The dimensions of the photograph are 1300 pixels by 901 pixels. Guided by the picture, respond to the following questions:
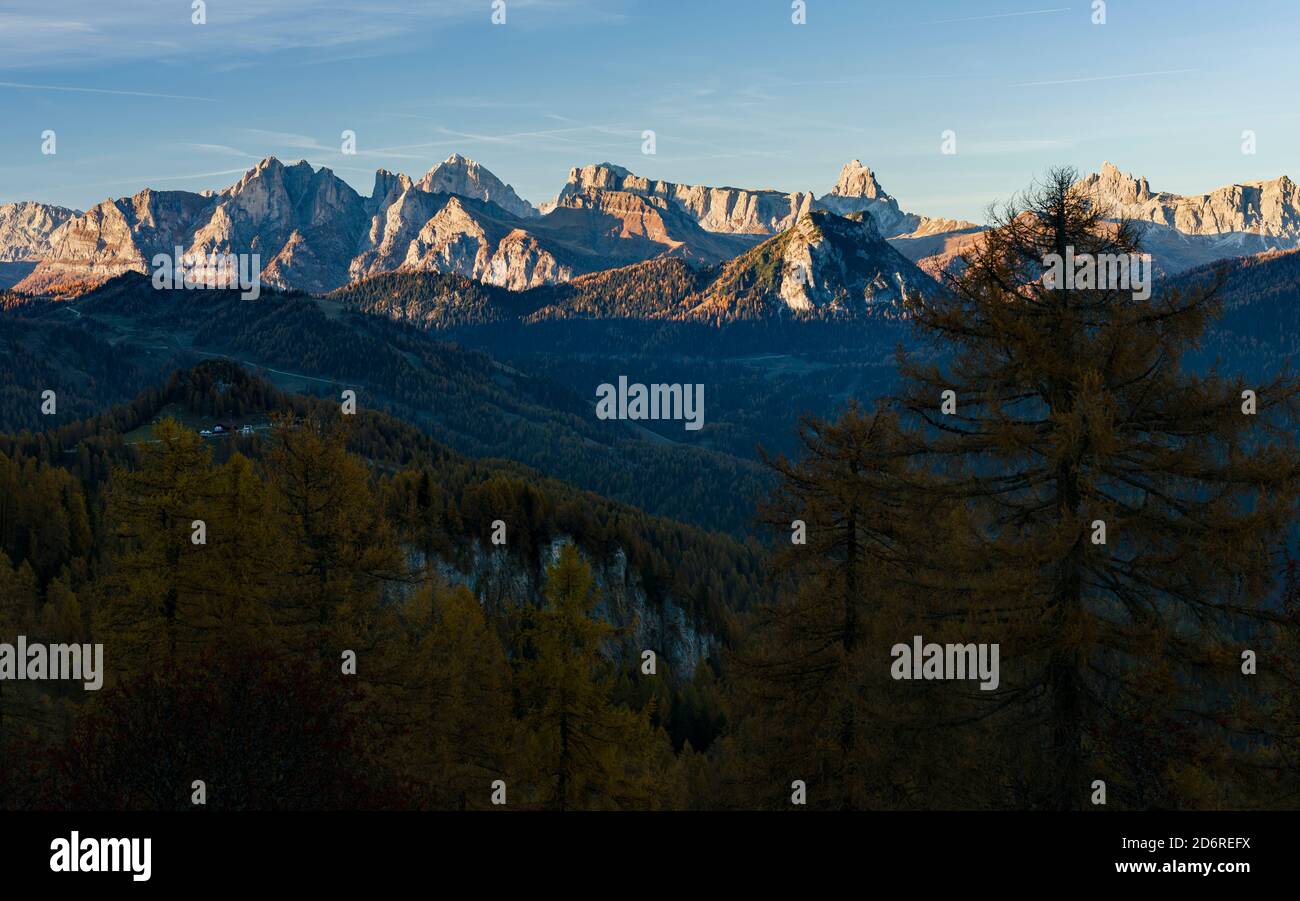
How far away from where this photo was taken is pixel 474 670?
112 feet

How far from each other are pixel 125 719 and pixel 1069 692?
18.3 m

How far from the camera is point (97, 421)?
515 ft

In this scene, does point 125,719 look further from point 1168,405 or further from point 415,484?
point 415,484

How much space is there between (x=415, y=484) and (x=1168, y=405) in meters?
84.1

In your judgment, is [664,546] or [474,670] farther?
[664,546]

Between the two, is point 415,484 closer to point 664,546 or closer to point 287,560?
point 664,546
